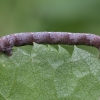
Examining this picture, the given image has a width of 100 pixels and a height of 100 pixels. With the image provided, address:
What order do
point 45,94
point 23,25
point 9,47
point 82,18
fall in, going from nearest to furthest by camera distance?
point 45,94, point 9,47, point 82,18, point 23,25

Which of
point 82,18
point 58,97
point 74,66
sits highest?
point 82,18

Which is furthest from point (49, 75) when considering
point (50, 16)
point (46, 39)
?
point (50, 16)

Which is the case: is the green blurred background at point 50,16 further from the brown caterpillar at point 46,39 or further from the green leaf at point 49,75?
the green leaf at point 49,75

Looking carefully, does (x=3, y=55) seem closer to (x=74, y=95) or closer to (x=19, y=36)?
(x=19, y=36)

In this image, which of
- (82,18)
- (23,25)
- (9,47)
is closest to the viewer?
(9,47)

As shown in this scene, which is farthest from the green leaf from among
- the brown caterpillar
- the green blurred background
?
the green blurred background

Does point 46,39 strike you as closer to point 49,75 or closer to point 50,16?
point 49,75

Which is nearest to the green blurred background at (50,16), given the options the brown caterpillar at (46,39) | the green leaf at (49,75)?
the brown caterpillar at (46,39)

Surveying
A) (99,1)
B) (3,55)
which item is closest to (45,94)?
(3,55)
